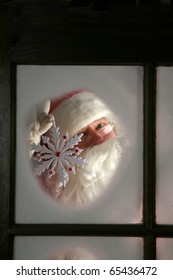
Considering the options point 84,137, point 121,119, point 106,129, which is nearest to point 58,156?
point 84,137

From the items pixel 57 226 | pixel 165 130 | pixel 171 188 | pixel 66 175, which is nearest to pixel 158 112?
pixel 165 130

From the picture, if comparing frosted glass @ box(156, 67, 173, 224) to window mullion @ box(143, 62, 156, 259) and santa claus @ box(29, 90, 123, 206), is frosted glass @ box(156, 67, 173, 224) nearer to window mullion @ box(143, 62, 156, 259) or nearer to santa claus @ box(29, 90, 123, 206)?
window mullion @ box(143, 62, 156, 259)

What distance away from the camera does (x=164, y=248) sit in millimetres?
2945

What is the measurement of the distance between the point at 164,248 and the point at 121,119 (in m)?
0.80

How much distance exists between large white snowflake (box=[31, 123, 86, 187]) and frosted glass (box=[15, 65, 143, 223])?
77 millimetres

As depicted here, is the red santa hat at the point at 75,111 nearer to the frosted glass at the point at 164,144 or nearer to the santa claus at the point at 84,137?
the santa claus at the point at 84,137

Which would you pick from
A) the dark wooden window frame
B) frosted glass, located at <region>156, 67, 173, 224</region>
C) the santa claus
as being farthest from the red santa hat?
frosted glass, located at <region>156, 67, 173, 224</region>

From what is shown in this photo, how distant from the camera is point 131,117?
117 inches

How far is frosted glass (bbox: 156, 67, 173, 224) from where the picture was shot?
9.66ft

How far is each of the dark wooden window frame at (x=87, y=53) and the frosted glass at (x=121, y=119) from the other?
38 millimetres

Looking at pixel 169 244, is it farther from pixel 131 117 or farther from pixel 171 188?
pixel 131 117

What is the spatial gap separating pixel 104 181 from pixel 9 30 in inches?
41.3

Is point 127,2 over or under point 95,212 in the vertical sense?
over

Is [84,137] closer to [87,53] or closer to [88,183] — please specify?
[88,183]
